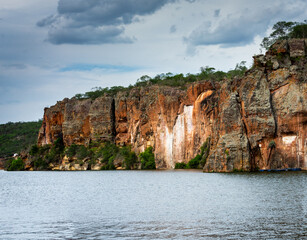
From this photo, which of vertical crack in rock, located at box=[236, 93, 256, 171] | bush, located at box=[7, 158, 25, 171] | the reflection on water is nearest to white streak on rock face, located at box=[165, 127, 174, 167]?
vertical crack in rock, located at box=[236, 93, 256, 171]

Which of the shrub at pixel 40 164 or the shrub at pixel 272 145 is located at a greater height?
the shrub at pixel 272 145

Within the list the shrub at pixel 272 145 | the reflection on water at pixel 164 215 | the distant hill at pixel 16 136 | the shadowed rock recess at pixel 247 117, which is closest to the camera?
the reflection on water at pixel 164 215

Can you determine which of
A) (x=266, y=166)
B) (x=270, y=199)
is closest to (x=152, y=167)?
(x=266, y=166)

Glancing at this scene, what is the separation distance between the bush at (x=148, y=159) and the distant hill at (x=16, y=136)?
227ft

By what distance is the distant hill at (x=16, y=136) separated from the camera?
16080 cm

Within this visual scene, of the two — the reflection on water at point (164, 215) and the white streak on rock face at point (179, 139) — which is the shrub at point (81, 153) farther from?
the reflection on water at point (164, 215)

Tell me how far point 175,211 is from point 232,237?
8.63m

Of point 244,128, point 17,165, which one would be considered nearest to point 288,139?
point 244,128

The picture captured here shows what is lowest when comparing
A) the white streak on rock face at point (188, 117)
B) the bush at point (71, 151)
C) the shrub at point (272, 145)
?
the shrub at point (272, 145)

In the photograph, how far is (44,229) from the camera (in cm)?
2259

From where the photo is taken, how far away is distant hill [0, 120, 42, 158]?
161 metres

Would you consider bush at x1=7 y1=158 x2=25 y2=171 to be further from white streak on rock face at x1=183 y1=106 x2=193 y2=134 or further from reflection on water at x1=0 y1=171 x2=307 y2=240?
reflection on water at x1=0 y1=171 x2=307 y2=240

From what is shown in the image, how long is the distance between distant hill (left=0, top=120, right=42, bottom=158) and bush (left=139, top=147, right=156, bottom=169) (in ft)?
227

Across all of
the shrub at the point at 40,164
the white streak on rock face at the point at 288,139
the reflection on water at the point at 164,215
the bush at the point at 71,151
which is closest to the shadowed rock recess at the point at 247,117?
the white streak on rock face at the point at 288,139
